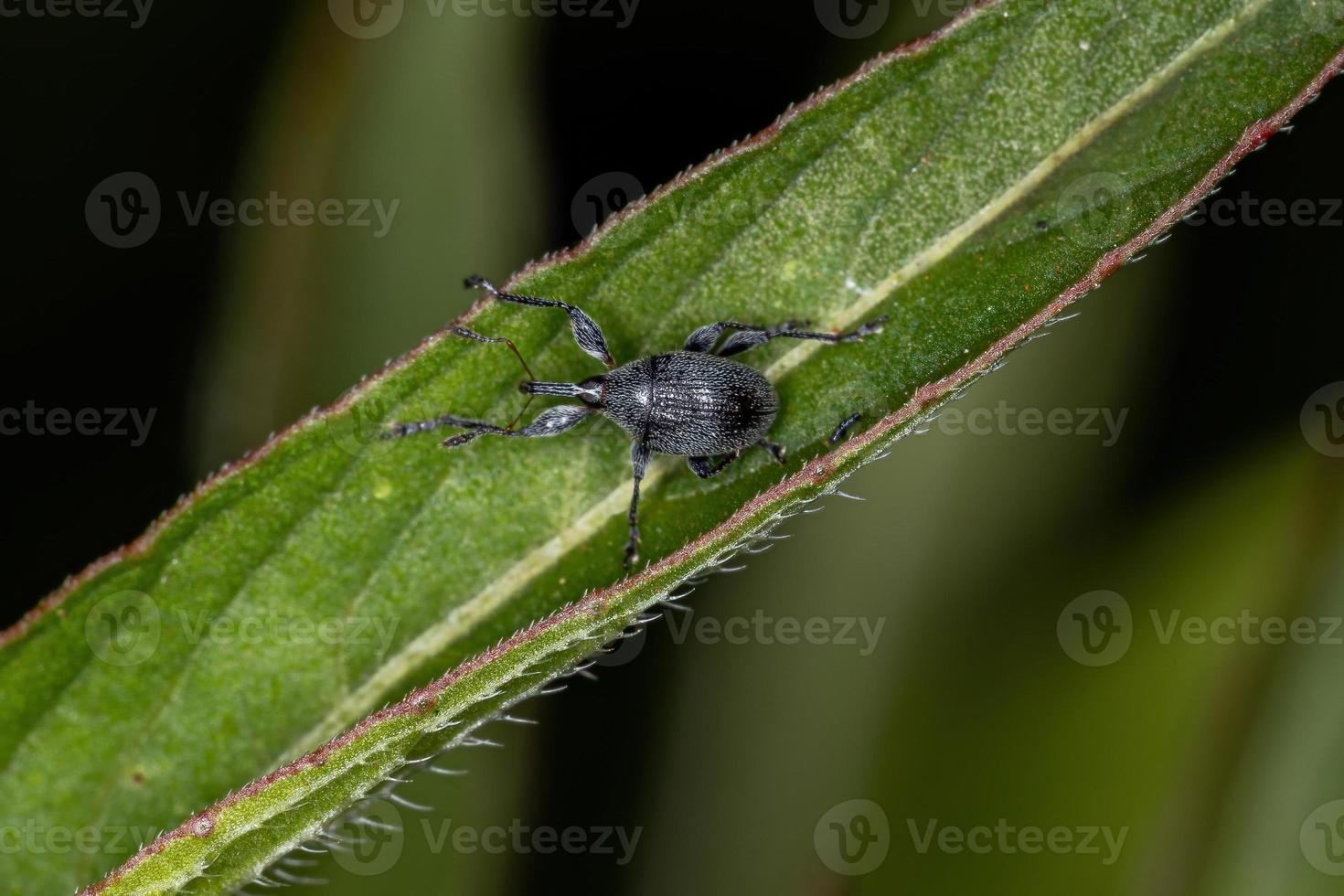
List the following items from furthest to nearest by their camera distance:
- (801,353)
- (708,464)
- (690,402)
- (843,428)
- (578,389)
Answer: (578,389), (690,402), (708,464), (801,353), (843,428)

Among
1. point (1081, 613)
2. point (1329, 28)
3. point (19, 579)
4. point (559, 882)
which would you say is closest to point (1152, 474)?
point (1081, 613)

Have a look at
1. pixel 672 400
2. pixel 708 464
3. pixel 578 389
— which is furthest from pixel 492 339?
pixel 708 464

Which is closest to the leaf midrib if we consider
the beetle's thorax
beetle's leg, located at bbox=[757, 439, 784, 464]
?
the beetle's thorax

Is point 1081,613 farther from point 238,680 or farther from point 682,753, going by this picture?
point 238,680

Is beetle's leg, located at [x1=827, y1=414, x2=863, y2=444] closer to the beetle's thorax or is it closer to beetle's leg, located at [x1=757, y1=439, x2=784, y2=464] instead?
beetle's leg, located at [x1=757, y1=439, x2=784, y2=464]

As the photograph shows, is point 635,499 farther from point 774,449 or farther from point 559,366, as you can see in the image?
point 559,366

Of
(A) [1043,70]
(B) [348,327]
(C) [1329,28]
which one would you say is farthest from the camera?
(B) [348,327]

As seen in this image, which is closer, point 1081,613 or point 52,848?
point 52,848
